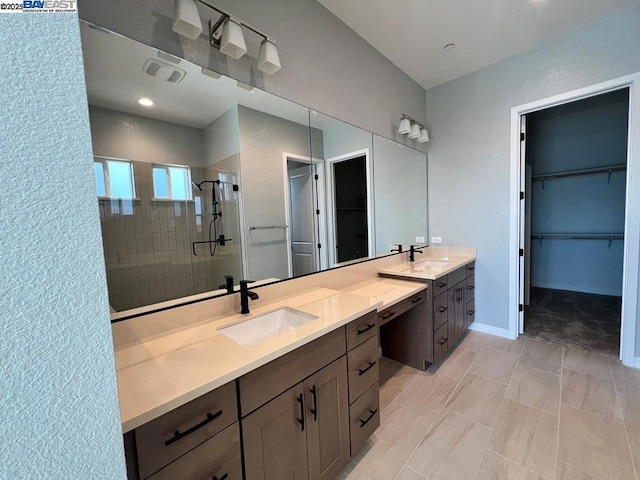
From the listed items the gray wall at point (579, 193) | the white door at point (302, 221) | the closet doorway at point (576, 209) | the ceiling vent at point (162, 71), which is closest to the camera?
the ceiling vent at point (162, 71)

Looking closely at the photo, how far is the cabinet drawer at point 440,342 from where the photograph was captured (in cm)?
226

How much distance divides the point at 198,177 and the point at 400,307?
5.22 ft

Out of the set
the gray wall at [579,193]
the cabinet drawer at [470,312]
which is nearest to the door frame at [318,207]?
the cabinet drawer at [470,312]

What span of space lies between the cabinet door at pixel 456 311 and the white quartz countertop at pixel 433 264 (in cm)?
22

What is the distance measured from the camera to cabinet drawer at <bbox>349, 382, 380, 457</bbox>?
4.59 feet

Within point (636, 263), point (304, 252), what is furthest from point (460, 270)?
point (304, 252)

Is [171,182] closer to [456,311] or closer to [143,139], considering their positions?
[143,139]

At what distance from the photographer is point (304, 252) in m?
1.96

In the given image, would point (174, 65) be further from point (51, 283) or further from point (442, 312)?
point (442, 312)

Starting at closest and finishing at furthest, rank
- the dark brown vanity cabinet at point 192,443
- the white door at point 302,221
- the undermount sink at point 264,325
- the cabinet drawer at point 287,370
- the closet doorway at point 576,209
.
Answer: the dark brown vanity cabinet at point 192,443 < the cabinet drawer at point 287,370 < the undermount sink at point 264,325 < the white door at point 302,221 < the closet doorway at point 576,209

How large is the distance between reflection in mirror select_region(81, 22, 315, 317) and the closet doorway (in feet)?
11.6

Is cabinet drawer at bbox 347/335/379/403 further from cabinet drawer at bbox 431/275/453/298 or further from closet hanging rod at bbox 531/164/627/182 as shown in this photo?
closet hanging rod at bbox 531/164/627/182

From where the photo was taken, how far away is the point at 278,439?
105cm

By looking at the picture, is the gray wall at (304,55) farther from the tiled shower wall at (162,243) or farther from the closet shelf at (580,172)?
the closet shelf at (580,172)
